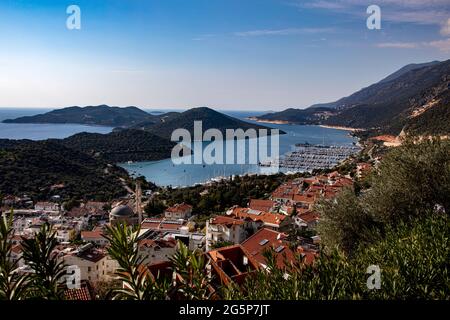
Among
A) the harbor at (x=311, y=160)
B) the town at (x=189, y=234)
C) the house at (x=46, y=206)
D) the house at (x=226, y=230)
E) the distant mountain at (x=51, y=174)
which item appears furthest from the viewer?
the harbor at (x=311, y=160)

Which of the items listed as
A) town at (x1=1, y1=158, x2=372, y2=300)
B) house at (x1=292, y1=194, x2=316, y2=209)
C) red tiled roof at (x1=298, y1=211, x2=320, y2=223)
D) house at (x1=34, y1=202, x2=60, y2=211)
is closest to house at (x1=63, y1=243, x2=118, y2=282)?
town at (x1=1, y1=158, x2=372, y2=300)

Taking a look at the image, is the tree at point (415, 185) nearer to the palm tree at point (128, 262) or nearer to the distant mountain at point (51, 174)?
the palm tree at point (128, 262)

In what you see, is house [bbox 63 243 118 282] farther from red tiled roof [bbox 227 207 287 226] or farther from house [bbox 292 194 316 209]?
house [bbox 292 194 316 209]

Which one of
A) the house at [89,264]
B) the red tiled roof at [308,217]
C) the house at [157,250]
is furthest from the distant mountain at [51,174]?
the house at [157,250]

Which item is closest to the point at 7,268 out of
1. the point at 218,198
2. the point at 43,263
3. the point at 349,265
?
the point at 43,263
